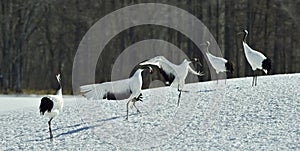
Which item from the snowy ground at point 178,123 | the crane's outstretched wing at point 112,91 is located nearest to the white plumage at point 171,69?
the snowy ground at point 178,123

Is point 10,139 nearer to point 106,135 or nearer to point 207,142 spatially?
point 106,135

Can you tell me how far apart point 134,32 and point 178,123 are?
91.8 feet

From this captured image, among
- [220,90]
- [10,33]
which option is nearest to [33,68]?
[10,33]

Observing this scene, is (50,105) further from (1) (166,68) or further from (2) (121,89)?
(1) (166,68)

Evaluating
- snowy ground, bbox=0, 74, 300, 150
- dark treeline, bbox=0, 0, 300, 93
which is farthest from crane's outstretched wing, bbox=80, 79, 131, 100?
dark treeline, bbox=0, 0, 300, 93

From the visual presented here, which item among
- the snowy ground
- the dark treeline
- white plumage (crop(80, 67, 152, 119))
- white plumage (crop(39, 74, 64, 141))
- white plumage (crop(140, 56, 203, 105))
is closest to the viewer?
the snowy ground

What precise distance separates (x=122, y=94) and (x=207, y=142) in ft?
8.65

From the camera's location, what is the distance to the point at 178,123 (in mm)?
13555

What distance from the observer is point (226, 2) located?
A: 41.8m

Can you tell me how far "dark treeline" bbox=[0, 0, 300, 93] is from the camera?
4034 centimetres

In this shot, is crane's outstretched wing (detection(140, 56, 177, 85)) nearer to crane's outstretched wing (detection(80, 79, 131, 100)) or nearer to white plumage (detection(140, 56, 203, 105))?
white plumage (detection(140, 56, 203, 105))

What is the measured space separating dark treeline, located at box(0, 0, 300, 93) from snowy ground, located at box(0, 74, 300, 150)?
2384 cm

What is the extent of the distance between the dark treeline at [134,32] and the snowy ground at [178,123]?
23.8m

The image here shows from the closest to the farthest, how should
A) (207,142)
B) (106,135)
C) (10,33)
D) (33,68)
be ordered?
1. (207,142)
2. (106,135)
3. (10,33)
4. (33,68)
